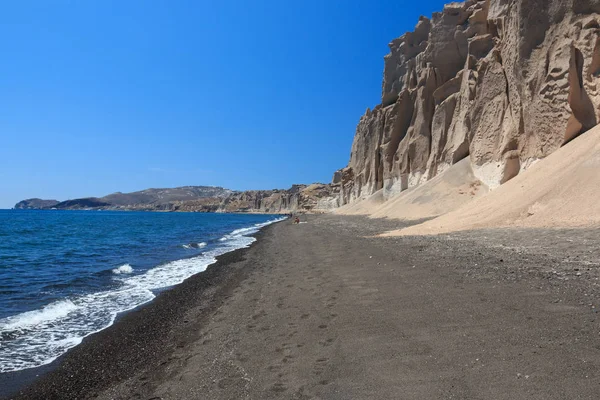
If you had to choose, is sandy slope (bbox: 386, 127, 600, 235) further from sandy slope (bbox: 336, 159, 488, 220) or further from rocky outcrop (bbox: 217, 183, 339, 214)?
rocky outcrop (bbox: 217, 183, 339, 214)

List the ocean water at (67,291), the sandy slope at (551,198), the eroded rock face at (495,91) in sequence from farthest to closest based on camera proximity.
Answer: the eroded rock face at (495,91) < the sandy slope at (551,198) < the ocean water at (67,291)

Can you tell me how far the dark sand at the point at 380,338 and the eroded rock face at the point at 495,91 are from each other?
1547cm

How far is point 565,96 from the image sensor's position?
21.2 m

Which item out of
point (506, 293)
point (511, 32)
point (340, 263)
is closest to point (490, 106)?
point (511, 32)

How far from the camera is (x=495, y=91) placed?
2989 cm

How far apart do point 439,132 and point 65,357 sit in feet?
141

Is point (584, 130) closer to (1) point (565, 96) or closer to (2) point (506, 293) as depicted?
(1) point (565, 96)

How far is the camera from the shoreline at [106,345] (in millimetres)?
5316

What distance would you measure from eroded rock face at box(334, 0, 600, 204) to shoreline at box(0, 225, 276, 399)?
871 inches

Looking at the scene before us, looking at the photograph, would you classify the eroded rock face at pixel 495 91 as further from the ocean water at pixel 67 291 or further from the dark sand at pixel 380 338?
the ocean water at pixel 67 291

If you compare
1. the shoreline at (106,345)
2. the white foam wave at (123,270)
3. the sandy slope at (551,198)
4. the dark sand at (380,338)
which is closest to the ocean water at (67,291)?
the white foam wave at (123,270)

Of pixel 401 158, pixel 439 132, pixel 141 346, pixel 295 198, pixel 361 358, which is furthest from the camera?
pixel 295 198

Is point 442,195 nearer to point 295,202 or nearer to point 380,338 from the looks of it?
point 380,338

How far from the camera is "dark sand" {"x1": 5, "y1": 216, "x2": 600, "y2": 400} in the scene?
3.81 m
